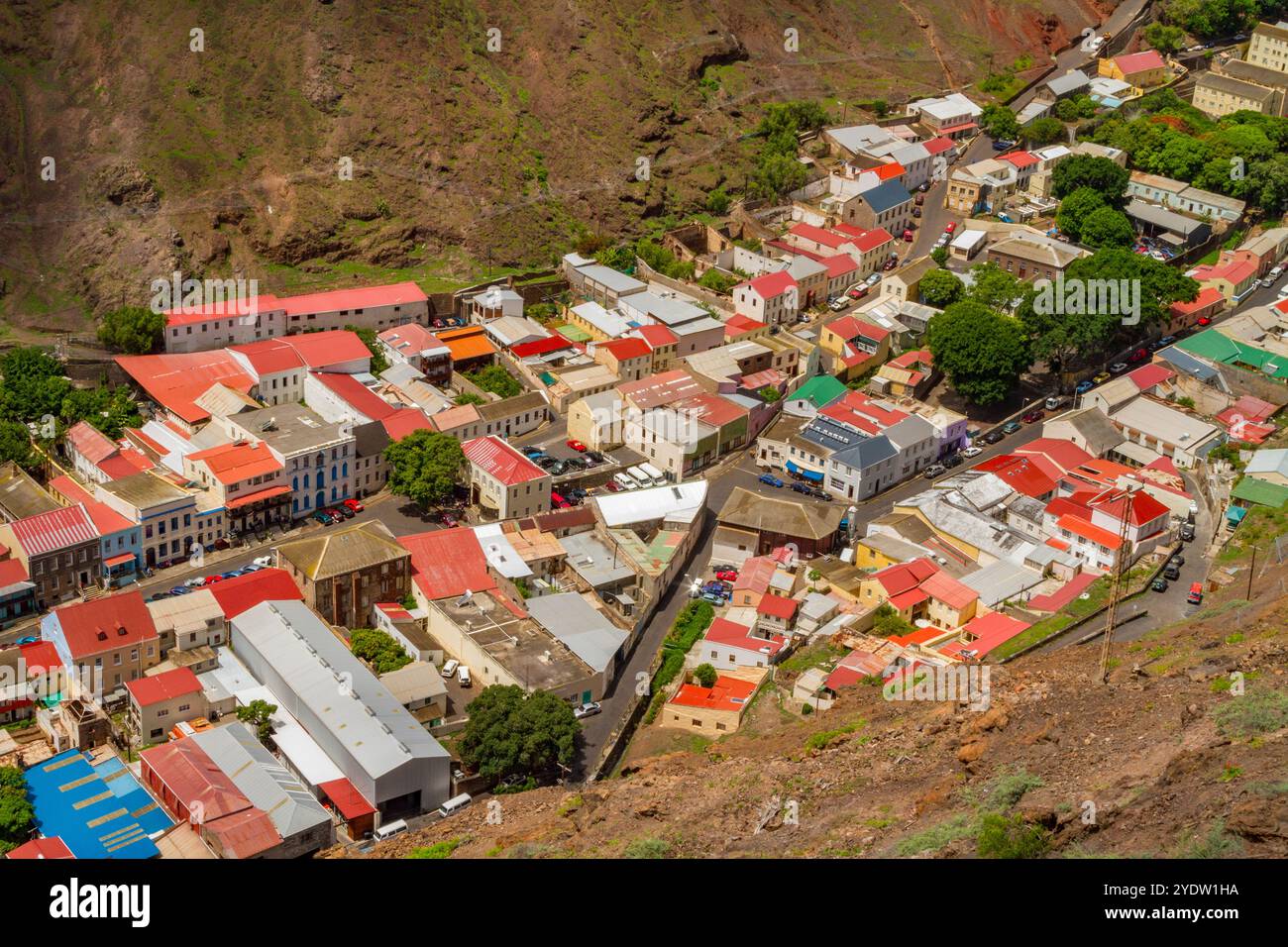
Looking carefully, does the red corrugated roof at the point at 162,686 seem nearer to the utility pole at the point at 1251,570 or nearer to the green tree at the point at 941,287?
the utility pole at the point at 1251,570

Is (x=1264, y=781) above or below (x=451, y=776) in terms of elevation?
above

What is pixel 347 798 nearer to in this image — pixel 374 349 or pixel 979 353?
pixel 374 349

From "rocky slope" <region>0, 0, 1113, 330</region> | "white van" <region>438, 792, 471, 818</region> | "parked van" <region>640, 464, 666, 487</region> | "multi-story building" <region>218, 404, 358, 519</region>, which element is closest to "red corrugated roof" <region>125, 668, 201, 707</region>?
"white van" <region>438, 792, 471, 818</region>

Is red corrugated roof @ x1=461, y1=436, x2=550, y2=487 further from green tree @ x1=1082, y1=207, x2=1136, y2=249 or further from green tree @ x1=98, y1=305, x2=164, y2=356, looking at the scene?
green tree @ x1=1082, y1=207, x2=1136, y2=249

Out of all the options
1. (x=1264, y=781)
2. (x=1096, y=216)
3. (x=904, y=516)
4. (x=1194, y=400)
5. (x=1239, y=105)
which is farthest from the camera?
(x=1239, y=105)

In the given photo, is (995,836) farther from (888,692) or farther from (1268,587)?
(1268,587)

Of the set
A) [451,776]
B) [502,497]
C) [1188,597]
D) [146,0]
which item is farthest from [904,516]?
[146,0]

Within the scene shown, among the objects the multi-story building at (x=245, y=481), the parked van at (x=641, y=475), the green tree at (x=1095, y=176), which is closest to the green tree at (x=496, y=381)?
the parked van at (x=641, y=475)
